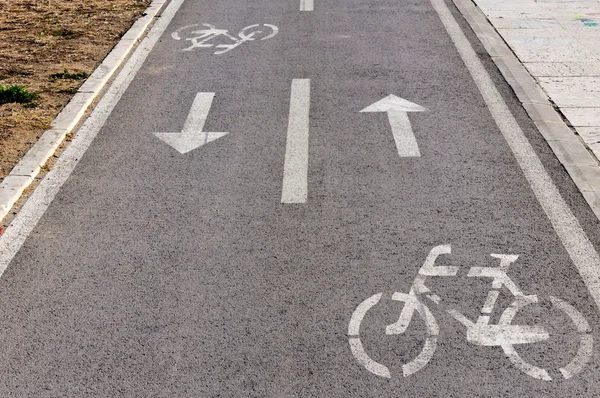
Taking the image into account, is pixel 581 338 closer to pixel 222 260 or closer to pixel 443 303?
pixel 443 303

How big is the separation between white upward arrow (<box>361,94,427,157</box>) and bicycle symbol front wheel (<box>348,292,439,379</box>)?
276cm

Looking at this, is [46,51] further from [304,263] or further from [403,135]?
[304,263]

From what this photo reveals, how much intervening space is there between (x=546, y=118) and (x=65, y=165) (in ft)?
18.2

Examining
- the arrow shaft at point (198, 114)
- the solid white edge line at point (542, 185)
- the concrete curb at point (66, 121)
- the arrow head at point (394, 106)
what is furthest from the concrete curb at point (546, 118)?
the concrete curb at point (66, 121)

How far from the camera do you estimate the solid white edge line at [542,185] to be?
6152 millimetres

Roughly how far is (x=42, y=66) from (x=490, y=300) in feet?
25.4

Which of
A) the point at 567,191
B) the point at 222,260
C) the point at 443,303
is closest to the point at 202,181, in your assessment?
the point at 222,260

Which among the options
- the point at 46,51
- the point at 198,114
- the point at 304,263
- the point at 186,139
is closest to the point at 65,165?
the point at 186,139

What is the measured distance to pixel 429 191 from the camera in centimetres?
739

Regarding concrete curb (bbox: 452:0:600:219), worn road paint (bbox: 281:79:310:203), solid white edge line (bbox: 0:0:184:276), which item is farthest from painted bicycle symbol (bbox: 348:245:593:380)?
solid white edge line (bbox: 0:0:184:276)

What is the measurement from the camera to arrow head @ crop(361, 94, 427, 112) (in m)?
9.35

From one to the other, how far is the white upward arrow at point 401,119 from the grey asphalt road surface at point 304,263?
0.08 metres

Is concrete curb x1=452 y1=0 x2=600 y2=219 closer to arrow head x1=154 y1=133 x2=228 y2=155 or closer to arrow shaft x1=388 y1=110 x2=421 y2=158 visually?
arrow shaft x1=388 y1=110 x2=421 y2=158

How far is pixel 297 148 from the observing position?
8414mm
